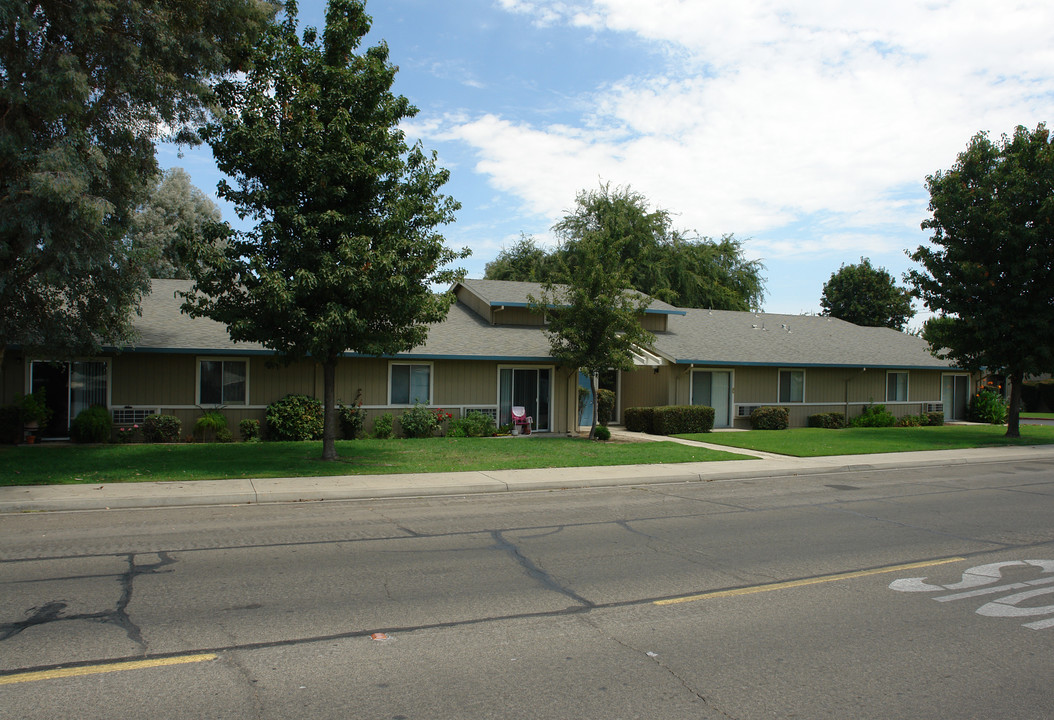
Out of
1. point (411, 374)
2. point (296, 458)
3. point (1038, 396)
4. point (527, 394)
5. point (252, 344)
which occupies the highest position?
point (252, 344)

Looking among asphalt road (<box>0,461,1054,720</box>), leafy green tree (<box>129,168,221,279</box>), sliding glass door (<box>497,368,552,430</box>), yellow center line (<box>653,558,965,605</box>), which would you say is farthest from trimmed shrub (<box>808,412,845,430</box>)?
leafy green tree (<box>129,168,221,279</box>)

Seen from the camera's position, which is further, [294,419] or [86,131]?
[294,419]

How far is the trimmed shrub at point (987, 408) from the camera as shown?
33250mm

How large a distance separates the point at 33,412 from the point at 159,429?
2795 millimetres

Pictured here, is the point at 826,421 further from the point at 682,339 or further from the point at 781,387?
the point at 682,339

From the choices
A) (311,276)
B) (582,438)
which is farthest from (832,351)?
(311,276)

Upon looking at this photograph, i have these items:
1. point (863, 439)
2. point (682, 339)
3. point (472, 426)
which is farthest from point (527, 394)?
point (863, 439)

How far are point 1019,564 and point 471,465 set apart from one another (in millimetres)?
10238

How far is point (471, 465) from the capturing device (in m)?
16.0

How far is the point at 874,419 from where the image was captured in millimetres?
29734

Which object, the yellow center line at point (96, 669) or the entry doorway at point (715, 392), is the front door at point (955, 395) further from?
the yellow center line at point (96, 669)

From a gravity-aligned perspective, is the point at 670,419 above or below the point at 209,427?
above

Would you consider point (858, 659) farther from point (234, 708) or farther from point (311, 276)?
point (311, 276)

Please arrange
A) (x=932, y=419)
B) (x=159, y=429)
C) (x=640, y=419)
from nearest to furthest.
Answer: (x=159, y=429) → (x=640, y=419) → (x=932, y=419)
